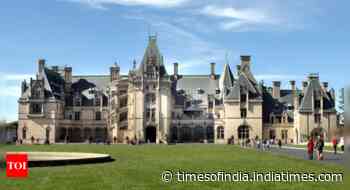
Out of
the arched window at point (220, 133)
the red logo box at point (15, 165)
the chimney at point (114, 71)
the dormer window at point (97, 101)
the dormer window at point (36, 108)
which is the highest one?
the chimney at point (114, 71)

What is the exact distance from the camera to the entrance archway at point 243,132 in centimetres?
9269

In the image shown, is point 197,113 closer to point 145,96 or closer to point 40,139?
point 145,96

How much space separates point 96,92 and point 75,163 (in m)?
78.6

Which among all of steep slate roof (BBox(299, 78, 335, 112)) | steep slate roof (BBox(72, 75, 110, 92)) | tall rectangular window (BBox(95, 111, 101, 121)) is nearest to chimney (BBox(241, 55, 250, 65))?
steep slate roof (BBox(299, 78, 335, 112))

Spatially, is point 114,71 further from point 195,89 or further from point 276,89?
point 276,89

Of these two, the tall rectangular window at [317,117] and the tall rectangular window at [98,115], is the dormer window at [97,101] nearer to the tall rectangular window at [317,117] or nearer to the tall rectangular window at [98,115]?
the tall rectangular window at [98,115]

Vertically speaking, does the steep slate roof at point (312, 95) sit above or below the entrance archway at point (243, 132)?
above

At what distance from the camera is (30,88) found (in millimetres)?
100000

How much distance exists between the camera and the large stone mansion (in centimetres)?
9250

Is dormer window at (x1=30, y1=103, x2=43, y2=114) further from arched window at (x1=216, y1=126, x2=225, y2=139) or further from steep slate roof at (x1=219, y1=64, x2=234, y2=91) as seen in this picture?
steep slate roof at (x1=219, y1=64, x2=234, y2=91)

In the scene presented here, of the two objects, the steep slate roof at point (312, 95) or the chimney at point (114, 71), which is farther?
the chimney at point (114, 71)

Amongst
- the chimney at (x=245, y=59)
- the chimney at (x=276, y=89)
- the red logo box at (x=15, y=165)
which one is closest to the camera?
the red logo box at (x=15, y=165)

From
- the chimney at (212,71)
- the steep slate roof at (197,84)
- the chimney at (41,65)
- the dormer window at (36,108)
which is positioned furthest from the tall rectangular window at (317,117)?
the chimney at (41,65)

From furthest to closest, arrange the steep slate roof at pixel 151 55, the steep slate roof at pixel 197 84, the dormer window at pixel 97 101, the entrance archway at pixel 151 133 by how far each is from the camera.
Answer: the dormer window at pixel 97 101 → the steep slate roof at pixel 197 84 → the steep slate roof at pixel 151 55 → the entrance archway at pixel 151 133
